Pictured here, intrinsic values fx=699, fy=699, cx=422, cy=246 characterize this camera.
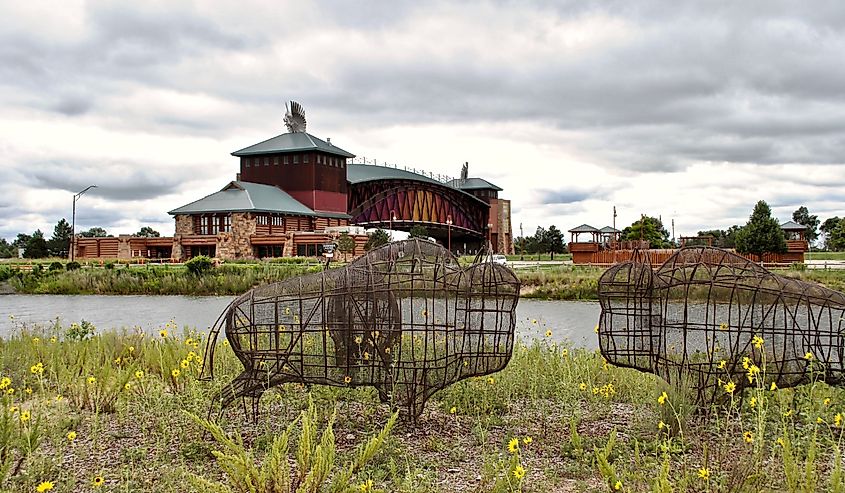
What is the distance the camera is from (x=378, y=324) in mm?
6945

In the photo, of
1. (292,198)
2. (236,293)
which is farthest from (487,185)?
A: (236,293)

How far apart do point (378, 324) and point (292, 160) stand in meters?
57.6

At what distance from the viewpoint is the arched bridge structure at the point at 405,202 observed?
2876 inches

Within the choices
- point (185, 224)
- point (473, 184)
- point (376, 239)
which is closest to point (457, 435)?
point (376, 239)

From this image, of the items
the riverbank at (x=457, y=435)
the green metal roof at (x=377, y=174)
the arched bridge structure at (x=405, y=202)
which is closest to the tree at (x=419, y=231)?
the arched bridge structure at (x=405, y=202)

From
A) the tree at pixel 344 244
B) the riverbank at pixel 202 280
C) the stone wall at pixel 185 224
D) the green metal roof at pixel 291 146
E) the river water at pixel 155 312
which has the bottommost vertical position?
the river water at pixel 155 312

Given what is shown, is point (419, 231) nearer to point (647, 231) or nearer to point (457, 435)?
point (647, 231)

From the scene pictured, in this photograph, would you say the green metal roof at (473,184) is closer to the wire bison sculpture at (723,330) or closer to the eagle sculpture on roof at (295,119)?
the eagle sculpture on roof at (295,119)

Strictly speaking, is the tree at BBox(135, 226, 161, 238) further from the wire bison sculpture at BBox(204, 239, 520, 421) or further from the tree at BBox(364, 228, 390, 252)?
the wire bison sculpture at BBox(204, 239, 520, 421)

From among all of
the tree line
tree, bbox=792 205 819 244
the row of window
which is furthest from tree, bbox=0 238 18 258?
tree, bbox=792 205 819 244

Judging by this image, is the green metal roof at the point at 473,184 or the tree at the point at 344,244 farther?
the green metal roof at the point at 473,184

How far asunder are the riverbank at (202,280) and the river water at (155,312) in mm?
1568

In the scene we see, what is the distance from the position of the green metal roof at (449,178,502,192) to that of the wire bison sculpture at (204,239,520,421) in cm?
8679

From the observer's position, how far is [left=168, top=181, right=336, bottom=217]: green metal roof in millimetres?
55531
